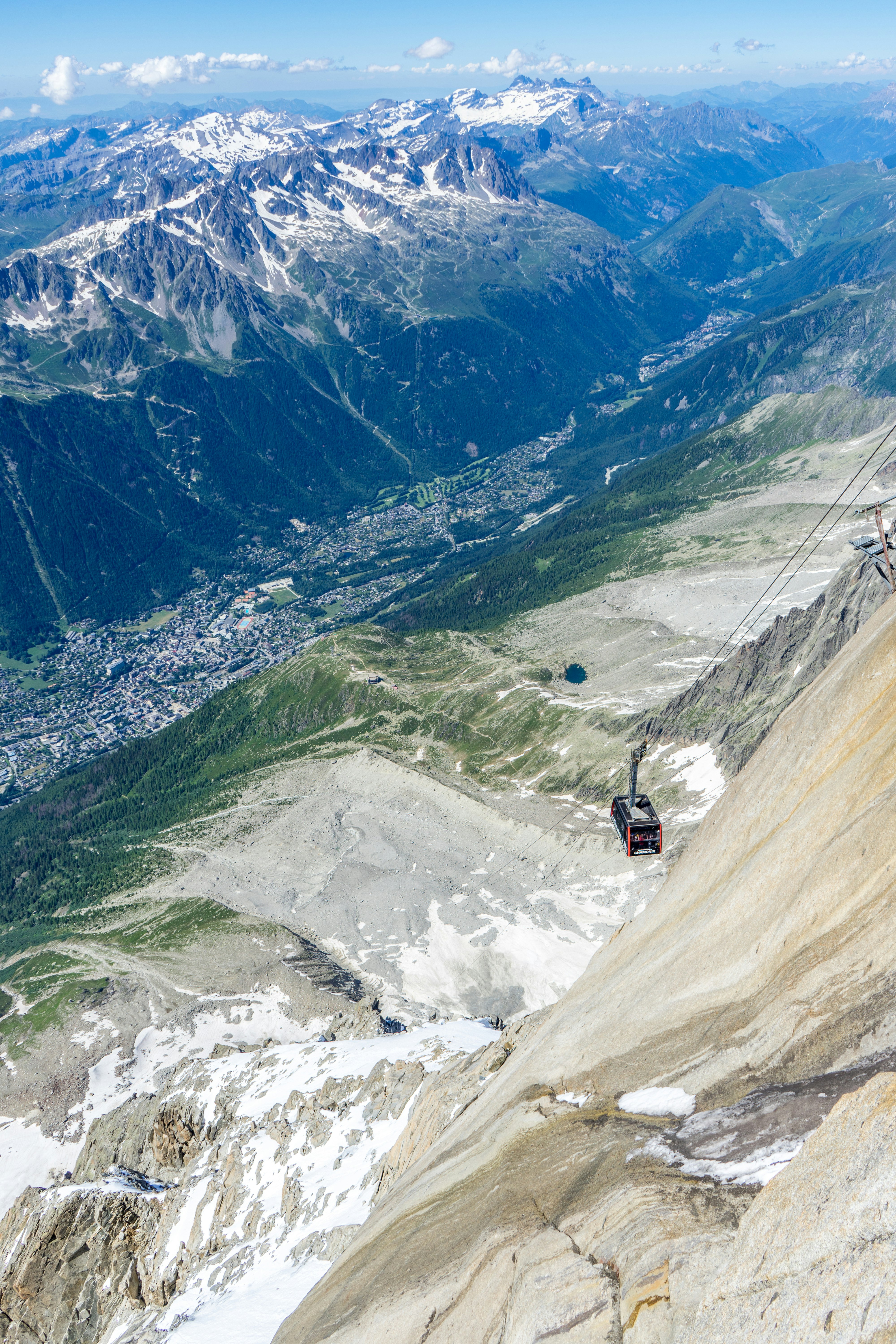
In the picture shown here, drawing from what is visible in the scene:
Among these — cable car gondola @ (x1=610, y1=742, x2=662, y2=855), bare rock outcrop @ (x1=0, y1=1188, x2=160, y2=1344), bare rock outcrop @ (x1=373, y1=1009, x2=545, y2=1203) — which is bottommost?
bare rock outcrop @ (x1=0, y1=1188, x2=160, y2=1344)

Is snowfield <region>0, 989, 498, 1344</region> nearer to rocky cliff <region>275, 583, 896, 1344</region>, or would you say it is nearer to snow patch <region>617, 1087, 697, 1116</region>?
rocky cliff <region>275, 583, 896, 1344</region>

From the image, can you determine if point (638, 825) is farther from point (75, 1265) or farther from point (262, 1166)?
point (75, 1265)

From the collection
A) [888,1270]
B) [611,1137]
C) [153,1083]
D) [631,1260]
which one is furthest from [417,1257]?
[153,1083]

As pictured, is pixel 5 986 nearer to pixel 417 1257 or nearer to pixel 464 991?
pixel 464 991

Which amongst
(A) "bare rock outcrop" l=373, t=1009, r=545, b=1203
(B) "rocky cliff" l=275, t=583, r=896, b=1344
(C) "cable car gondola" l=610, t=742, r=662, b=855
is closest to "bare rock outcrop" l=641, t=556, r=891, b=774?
(C) "cable car gondola" l=610, t=742, r=662, b=855

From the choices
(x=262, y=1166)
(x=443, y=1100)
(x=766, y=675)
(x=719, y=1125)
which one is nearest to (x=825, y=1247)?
(x=719, y=1125)

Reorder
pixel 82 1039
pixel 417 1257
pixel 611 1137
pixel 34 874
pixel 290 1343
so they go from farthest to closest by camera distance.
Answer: pixel 34 874 < pixel 82 1039 < pixel 290 1343 < pixel 417 1257 < pixel 611 1137
